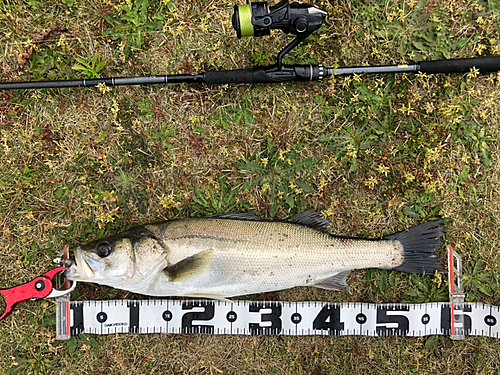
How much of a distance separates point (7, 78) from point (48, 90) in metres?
0.47

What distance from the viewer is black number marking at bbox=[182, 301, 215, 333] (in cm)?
393

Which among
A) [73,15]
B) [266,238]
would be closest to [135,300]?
[266,238]

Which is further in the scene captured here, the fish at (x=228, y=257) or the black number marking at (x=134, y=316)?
the black number marking at (x=134, y=316)

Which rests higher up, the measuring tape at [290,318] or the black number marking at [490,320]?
the measuring tape at [290,318]

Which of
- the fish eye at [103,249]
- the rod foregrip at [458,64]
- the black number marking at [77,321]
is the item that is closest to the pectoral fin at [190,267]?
the fish eye at [103,249]

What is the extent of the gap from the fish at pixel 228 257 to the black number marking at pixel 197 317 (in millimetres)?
481

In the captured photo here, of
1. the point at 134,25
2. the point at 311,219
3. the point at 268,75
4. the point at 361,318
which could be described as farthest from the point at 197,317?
the point at 134,25

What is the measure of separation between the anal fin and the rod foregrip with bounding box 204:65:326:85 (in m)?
1.96

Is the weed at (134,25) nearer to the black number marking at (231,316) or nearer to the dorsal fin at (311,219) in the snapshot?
the dorsal fin at (311,219)

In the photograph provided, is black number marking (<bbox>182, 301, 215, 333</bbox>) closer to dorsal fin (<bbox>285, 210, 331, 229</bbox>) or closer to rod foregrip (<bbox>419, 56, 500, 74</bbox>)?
dorsal fin (<bbox>285, 210, 331, 229</bbox>)

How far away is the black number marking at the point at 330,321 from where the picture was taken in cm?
394

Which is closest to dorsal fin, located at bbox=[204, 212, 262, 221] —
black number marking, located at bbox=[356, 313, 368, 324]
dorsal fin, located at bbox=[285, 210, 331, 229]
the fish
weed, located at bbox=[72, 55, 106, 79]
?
the fish

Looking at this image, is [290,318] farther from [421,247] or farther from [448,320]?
Result: [448,320]

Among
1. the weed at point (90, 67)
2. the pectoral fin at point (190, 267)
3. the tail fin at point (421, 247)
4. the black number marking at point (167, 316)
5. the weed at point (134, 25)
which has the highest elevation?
the weed at point (134, 25)
